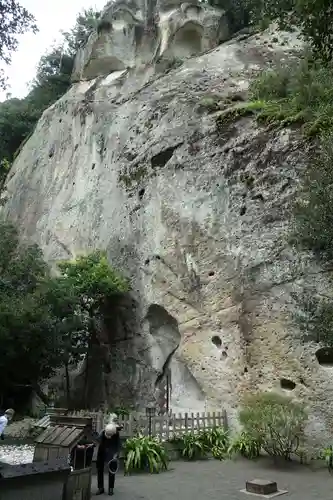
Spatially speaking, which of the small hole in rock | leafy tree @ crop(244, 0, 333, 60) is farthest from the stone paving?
leafy tree @ crop(244, 0, 333, 60)

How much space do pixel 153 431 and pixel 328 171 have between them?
7.24 m

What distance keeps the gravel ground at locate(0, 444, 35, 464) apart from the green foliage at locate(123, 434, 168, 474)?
82.8 inches

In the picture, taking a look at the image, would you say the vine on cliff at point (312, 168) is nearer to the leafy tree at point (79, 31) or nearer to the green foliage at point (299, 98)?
the green foliage at point (299, 98)

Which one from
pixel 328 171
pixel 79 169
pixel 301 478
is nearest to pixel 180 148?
pixel 328 171

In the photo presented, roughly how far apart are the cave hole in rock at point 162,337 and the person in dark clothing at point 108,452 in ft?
23.5

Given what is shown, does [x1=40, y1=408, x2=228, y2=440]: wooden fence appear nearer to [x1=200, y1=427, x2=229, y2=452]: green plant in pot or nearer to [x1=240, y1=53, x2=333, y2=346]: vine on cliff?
[x1=200, y1=427, x2=229, y2=452]: green plant in pot

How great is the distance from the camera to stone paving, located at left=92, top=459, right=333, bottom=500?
337 inches

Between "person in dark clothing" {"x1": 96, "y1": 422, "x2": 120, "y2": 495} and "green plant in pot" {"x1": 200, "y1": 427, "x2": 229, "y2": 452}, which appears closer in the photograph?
"person in dark clothing" {"x1": 96, "y1": 422, "x2": 120, "y2": 495}

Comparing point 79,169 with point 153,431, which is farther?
point 79,169

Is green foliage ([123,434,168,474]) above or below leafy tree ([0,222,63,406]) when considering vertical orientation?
below

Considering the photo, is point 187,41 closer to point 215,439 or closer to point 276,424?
point 215,439

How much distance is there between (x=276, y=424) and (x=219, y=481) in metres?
1.96

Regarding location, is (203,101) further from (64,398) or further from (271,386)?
(64,398)

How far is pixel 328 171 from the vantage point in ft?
39.9
